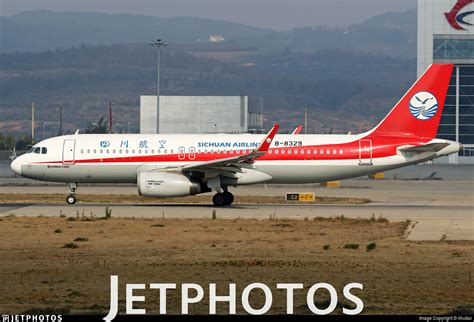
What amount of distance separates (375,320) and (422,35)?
107 m

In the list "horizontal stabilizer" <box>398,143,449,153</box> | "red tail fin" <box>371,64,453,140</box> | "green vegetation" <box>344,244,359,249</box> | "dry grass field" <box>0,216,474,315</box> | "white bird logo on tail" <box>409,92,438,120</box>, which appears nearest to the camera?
"dry grass field" <box>0,216,474,315</box>

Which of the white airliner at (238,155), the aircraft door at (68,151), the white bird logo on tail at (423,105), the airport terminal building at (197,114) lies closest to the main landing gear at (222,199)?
the white airliner at (238,155)

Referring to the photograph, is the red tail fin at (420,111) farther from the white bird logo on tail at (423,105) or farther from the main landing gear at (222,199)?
the main landing gear at (222,199)

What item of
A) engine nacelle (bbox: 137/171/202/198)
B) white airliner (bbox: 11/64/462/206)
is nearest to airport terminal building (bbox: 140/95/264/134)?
white airliner (bbox: 11/64/462/206)

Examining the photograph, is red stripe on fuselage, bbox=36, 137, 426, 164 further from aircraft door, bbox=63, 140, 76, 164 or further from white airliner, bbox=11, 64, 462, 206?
aircraft door, bbox=63, 140, 76, 164

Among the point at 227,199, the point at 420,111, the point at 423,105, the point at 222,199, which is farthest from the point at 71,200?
the point at 423,105

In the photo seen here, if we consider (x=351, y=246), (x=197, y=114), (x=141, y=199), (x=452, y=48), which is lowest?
(x=351, y=246)

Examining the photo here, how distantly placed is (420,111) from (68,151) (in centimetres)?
1734

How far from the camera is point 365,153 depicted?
167 ft

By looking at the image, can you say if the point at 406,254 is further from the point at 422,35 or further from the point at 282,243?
the point at 422,35

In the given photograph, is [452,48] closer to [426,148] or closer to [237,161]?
[426,148]

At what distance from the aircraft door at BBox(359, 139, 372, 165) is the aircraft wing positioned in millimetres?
5615

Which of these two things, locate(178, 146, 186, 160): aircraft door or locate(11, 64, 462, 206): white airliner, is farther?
locate(178, 146, 186, 160): aircraft door

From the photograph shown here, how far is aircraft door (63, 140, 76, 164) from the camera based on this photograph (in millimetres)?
49844
